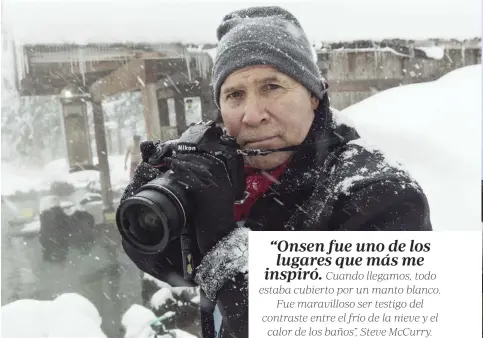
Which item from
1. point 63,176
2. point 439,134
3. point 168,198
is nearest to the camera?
point 168,198

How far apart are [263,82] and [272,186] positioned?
0.45ft

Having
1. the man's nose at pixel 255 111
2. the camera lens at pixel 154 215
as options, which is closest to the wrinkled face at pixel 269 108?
the man's nose at pixel 255 111

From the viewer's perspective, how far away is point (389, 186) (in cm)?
43

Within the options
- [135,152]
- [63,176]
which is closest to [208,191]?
[135,152]

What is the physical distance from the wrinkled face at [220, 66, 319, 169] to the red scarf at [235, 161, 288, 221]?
0.11ft

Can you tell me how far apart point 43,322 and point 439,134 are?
1.02m

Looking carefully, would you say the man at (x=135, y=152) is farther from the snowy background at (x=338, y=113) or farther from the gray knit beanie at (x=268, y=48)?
the gray knit beanie at (x=268, y=48)

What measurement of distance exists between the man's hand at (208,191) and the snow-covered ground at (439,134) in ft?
0.63

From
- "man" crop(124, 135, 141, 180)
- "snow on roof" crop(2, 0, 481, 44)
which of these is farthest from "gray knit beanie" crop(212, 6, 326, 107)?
"man" crop(124, 135, 141, 180)

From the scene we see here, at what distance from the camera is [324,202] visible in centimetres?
48

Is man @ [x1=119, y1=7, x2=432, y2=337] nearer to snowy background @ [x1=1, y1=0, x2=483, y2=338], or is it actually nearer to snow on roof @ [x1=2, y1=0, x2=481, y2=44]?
snowy background @ [x1=1, y1=0, x2=483, y2=338]

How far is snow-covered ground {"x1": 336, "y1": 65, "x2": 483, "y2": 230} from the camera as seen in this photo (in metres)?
0.71

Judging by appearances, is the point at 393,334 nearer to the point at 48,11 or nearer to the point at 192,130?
the point at 192,130

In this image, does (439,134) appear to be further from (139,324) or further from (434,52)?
(139,324)
